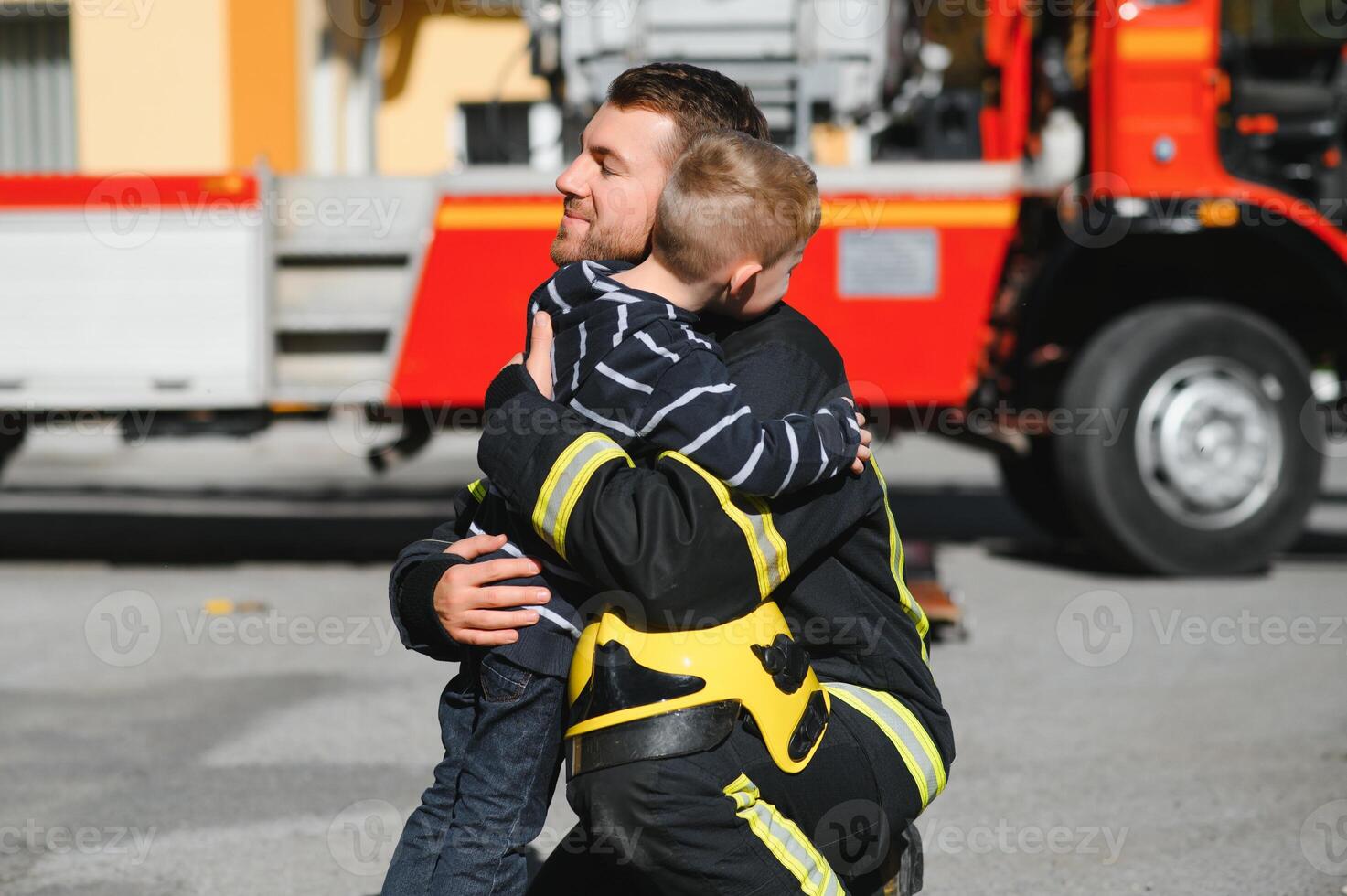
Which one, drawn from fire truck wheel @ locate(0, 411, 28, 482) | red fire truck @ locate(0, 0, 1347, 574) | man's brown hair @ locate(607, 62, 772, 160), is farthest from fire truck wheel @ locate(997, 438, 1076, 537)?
man's brown hair @ locate(607, 62, 772, 160)

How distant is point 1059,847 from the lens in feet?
11.5

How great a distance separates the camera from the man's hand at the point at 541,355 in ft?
7.20

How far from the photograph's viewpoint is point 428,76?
575 inches

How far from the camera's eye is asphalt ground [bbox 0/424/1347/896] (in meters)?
3.43

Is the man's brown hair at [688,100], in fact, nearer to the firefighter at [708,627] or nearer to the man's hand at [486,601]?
the firefighter at [708,627]

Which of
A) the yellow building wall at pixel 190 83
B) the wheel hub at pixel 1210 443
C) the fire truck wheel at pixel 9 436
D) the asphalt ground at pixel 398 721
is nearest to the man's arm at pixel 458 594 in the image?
the asphalt ground at pixel 398 721

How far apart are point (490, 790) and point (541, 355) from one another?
61cm

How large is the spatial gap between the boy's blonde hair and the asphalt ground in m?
1.71

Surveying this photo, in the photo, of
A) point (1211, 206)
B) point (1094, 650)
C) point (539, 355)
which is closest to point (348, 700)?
point (1094, 650)

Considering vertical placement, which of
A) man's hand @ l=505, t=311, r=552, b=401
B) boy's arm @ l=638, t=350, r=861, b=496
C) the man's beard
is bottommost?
boy's arm @ l=638, t=350, r=861, b=496

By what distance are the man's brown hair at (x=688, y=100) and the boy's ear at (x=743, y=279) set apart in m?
0.24

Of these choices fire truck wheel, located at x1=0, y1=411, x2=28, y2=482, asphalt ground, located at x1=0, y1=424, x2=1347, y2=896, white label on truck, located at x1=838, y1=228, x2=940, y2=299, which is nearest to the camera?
asphalt ground, located at x1=0, y1=424, x2=1347, y2=896

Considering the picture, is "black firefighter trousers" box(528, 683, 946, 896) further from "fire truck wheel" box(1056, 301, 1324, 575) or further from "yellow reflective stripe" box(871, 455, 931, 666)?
"fire truck wheel" box(1056, 301, 1324, 575)

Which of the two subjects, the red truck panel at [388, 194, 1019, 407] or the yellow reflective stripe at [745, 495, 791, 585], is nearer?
the yellow reflective stripe at [745, 495, 791, 585]
